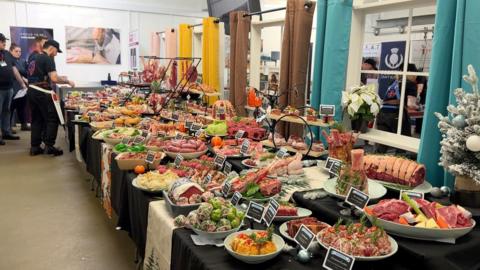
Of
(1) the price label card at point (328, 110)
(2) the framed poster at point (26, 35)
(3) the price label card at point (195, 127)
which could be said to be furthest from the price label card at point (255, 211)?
(2) the framed poster at point (26, 35)

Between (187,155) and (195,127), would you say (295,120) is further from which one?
(195,127)

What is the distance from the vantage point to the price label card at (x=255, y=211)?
64.6 inches

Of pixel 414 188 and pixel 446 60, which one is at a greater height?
pixel 446 60

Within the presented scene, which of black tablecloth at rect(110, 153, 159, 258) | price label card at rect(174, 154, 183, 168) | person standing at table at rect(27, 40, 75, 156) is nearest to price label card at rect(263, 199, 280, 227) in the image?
black tablecloth at rect(110, 153, 159, 258)

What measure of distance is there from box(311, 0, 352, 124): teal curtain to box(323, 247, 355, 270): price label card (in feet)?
6.37

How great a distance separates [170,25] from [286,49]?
6.24 meters

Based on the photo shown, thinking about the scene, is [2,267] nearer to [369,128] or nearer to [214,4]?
[369,128]

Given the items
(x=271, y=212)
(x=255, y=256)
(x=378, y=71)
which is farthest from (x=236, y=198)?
(x=378, y=71)

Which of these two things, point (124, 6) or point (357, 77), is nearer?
point (357, 77)

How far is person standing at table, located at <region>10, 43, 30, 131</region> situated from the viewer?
7.26 meters

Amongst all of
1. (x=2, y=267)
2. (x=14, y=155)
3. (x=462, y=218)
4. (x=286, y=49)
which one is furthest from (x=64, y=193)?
(x=462, y=218)

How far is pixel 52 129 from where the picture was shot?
572 centimetres

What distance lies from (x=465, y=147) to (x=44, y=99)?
5376 millimetres

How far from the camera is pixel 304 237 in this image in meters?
1.44
